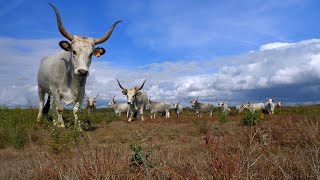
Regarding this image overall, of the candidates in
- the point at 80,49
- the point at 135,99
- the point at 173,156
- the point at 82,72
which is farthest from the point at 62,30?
the point at 135,99

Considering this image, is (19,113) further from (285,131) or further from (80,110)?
(285,131)

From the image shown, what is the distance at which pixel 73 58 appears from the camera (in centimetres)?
953

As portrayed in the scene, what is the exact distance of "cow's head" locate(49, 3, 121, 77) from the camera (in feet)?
30.2

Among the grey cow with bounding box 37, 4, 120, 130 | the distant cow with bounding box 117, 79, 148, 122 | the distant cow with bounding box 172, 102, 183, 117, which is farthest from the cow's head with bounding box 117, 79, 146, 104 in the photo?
the distant cow with bounding box 172, 102, 183, 117

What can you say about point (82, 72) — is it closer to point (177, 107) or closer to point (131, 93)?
point (131, 93)

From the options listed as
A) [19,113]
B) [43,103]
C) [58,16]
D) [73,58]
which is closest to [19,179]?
[73,58]

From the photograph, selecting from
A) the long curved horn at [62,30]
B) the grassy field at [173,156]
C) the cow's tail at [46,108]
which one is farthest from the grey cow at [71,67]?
the cow's tail at [46,108]

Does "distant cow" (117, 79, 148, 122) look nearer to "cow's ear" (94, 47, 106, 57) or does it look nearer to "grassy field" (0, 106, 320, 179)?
"grassy field" (0, 106, 320, 179)

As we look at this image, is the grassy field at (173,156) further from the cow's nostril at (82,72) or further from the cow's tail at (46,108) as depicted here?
the cow's nostril at (82,72)

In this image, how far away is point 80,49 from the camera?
31.0ft

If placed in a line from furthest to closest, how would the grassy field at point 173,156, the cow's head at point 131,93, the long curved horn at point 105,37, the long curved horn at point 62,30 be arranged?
1. the cow's head at point 131,93
2. the long curved horn at point 105,37
3. the long curved horn at point 62,30
4. the grassy field at point 173,156

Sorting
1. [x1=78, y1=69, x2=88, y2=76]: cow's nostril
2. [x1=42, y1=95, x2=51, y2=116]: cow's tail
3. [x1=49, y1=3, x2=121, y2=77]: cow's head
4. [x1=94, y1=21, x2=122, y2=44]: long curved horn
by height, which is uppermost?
[x1=94, y1=21, x2=122, y2=44]: long curved horn

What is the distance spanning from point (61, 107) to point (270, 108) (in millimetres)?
30682

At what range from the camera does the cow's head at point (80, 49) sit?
30.2ft
